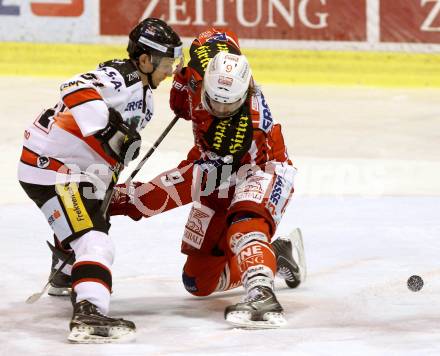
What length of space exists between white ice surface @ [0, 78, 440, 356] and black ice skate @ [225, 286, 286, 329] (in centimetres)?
6

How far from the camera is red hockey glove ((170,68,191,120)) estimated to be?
20.8 feet

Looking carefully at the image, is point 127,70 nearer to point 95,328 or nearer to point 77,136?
point 77,136

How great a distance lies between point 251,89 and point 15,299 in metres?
1.45

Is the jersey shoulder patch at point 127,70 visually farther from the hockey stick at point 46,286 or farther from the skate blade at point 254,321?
the skate blade at point 254,321

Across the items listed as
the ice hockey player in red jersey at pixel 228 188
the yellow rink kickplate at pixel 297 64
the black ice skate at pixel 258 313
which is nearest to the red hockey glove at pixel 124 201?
the ice hockey player in red jersey at pixel 228 188

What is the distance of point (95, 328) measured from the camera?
512cm

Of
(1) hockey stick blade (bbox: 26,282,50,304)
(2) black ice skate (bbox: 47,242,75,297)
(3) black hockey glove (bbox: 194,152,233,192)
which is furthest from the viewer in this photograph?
(2) black ice skate (bbox: 47,242,75,297)

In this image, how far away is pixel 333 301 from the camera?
5.95m

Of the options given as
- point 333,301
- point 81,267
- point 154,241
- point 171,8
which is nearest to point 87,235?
point 81,267

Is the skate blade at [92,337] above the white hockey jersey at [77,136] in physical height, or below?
below

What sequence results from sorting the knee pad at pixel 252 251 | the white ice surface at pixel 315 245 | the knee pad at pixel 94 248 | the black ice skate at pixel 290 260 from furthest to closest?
the black ice skate at pixel 290 260
the knee pad at pixel 252 251
the knee pad at pixel 94 248
the white ice surface at pixel 315 245

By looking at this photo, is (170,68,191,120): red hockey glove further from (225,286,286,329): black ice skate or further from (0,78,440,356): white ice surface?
(225,286,286,329): black ice skate

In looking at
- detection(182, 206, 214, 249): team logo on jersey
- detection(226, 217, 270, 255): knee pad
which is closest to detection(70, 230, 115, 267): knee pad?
detection(226, 217, 270, 255): knee pad

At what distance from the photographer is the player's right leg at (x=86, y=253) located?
16.9 ft
